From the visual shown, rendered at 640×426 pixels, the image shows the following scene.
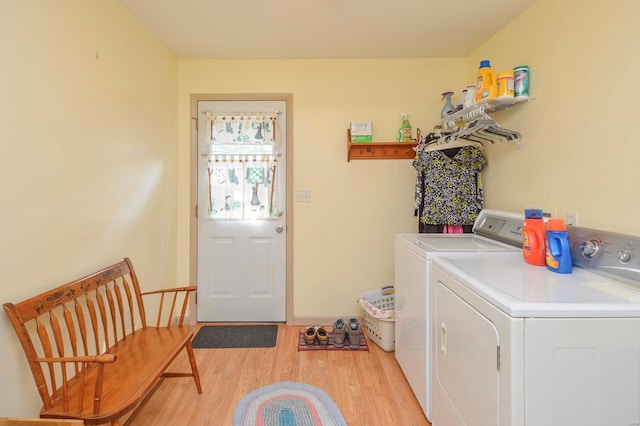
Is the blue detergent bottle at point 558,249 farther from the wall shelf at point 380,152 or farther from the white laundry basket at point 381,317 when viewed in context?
the wall shelf at point 380,152

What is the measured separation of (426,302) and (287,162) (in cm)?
171

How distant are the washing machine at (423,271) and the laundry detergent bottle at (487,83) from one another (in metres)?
0.75

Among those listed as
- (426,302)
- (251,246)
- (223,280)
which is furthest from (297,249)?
(426,302)

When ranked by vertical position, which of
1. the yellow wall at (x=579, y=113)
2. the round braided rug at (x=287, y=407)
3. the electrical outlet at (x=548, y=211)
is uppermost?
the yellow wall at (x=579, y=113)

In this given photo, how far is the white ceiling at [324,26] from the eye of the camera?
6.31ft

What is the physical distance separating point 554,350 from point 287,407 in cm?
139

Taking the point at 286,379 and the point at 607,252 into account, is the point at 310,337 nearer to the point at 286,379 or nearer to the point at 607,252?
the point at 286,379

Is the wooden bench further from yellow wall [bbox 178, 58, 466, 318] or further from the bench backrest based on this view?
yellow wall [bbox 178, 58, 466, 318]

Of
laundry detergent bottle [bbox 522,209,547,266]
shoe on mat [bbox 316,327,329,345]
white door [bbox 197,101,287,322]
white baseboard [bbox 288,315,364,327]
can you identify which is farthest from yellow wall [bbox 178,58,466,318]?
laundry detergent bottle [bbox 522,209,547,266]

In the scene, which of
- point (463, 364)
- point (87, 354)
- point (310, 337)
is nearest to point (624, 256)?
point (463, 364)

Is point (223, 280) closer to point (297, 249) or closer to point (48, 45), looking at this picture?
point (297, 249)

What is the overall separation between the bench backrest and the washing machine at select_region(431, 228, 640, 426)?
144 centimetres

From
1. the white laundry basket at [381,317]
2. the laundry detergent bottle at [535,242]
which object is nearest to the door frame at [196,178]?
the white laundry basket at [381,317]

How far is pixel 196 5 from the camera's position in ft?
6.28
